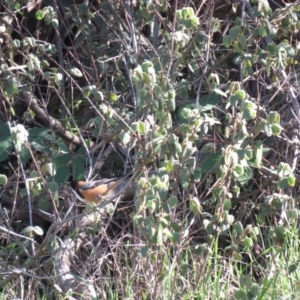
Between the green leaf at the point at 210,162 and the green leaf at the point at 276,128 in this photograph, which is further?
the green leaf at the point at 210,162

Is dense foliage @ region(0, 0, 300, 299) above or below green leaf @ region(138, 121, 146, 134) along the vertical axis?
below

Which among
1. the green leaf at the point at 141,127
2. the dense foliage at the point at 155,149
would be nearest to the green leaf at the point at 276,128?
the dense foliage at the point at 155,149

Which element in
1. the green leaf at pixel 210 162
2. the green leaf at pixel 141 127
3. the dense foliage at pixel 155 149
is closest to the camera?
the green leaf at pixel 141 127

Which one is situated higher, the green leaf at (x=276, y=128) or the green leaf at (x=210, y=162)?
the green leaf at (x=276, y=128)

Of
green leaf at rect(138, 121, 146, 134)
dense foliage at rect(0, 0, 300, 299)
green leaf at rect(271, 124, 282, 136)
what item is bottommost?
dense foliage at rect(0, 0, 300, 299)

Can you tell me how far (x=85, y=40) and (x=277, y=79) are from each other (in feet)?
4.78

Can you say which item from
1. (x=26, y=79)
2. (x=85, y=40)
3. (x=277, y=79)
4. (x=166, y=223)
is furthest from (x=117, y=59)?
(x=166, y=223)

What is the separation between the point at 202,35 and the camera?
4188 millimetres

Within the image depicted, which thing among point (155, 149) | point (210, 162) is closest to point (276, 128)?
point (155, 149)

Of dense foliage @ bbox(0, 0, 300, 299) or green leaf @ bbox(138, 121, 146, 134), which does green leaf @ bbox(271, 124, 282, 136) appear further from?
green leaf @ bbox(138, 121, 146, 134)

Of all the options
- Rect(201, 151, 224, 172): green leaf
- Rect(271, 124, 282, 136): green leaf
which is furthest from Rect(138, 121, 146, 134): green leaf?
Rect(201, 151, 224, 172): green leaf

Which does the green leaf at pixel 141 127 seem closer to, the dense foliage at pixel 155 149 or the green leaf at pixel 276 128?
the dense foliage at pixel 155 149

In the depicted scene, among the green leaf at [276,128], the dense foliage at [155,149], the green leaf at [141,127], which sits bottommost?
the dense foliage at [155,149]

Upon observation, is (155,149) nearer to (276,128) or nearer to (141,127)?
(141,127)
